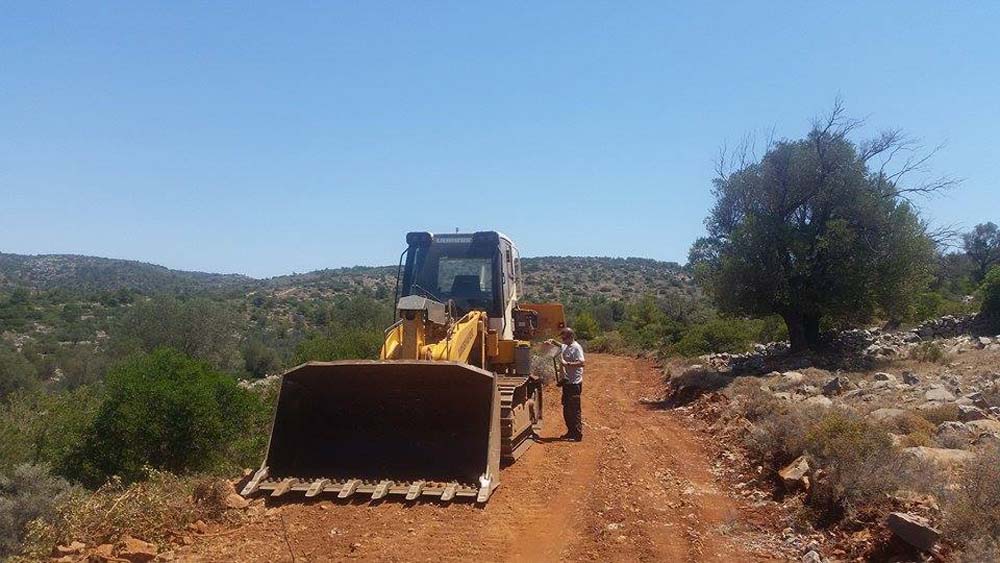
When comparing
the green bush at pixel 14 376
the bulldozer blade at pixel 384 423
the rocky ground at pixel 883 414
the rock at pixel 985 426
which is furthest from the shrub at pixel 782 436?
the green bush at pixel 14 376

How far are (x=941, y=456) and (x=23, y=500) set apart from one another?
10418 millimetres

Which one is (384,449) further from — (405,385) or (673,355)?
(673,355)

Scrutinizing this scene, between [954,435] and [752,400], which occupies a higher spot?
[954,435]

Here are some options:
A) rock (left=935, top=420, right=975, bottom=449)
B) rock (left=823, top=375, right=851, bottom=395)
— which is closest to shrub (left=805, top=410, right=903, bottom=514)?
rock (left=935, top=420, right=975, bottom=449)

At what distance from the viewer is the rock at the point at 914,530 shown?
5.91 meters

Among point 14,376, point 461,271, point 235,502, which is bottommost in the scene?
point 14,376

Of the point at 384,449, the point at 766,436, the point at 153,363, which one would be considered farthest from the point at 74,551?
the point at 766,436

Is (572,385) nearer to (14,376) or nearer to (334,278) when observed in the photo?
(14,376)

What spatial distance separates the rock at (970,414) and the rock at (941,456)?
244cm

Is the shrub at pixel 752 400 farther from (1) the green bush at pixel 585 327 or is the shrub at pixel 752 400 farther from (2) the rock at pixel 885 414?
(1) the green bush at pixel 585 327

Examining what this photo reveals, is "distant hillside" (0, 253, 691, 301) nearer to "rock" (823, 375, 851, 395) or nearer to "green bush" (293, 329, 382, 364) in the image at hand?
"green bush" (293, 329, 382, 364)

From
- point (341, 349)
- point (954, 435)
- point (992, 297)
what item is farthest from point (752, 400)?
point (992, 297)

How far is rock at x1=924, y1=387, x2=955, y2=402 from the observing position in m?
11.8

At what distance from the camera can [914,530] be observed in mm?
6059
